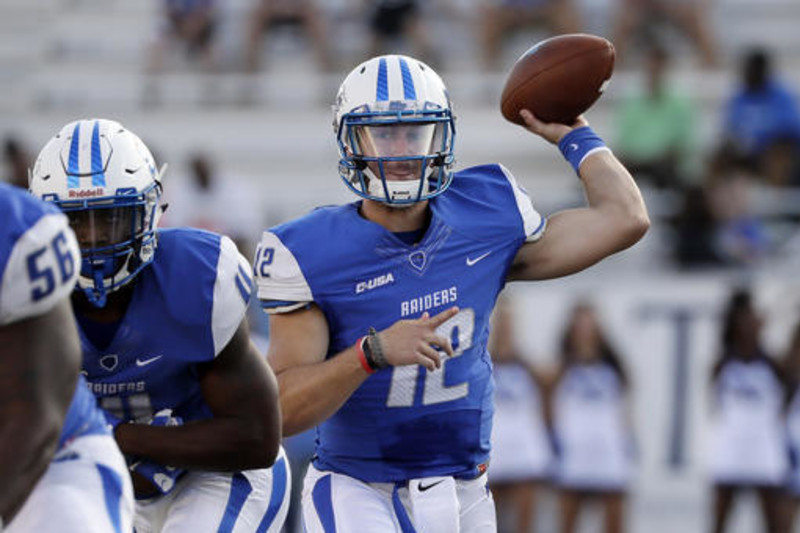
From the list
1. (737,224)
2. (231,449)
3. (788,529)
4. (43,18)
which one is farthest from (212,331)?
(43,18)

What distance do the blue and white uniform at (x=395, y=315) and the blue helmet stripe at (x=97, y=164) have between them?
55 cm

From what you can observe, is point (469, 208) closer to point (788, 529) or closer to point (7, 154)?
point (788, 529)

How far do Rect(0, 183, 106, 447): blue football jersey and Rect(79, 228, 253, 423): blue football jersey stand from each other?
769mm

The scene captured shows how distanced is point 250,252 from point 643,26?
3681 mm

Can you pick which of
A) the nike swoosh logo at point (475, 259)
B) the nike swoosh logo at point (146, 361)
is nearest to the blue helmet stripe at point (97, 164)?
the nike swoosh logo at point (146, 361)

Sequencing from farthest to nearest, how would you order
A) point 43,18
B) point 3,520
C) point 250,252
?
point 43,18
point 250,252
point 3,520

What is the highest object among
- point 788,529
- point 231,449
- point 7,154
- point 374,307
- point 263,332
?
point 374,307

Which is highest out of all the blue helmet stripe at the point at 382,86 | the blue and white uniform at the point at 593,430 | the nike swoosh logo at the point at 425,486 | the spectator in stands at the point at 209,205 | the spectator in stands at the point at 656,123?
the blue helmet stripe at the point at 382,86

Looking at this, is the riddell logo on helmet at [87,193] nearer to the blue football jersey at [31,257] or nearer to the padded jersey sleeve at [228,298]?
the padded jersey sleeve at [228,298]

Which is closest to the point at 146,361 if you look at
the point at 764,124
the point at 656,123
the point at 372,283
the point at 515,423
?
the point at 372,283

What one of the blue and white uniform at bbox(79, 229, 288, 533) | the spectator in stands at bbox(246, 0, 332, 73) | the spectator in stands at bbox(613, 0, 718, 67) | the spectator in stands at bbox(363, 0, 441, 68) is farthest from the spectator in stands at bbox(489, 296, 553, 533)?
the blue and white uniform at bbox(79, 229, 288, 533)

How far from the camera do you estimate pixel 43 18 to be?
41.5 feet

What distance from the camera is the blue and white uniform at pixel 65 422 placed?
3195mm

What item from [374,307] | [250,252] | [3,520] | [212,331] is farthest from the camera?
[250,252]
